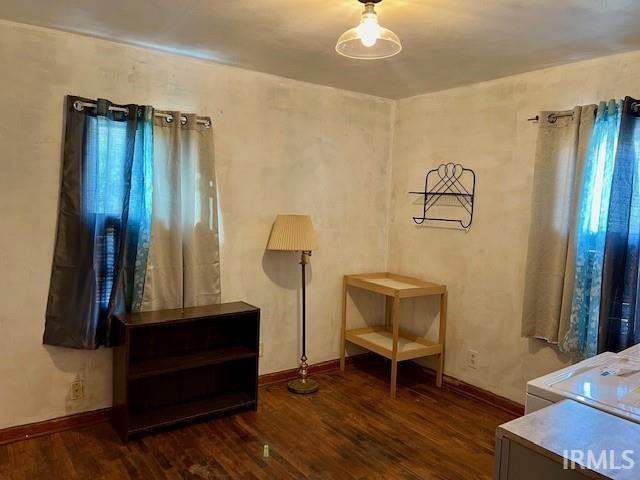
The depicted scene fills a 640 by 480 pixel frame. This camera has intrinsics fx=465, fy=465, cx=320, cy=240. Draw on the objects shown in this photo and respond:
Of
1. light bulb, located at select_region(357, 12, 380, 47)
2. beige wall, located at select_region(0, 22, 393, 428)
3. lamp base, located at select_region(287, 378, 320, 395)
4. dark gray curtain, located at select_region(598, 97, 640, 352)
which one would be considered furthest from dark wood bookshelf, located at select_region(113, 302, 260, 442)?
dark gray curtain, located at select_region(598, 97, 640, 352)

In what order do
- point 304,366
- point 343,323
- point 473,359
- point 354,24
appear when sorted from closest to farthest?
point 354,24 < point 473,359 < point 304,366 < point 343,323

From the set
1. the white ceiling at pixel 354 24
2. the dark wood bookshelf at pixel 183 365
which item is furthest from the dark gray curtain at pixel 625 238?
the dark wood bookshelf at pixel 183 365

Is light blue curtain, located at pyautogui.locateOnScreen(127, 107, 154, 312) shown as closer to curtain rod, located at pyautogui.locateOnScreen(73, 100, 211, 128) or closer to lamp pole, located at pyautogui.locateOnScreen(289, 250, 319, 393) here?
curtain rod, located at pyautogui.locateOnScreen(73, 100, 211, 128)

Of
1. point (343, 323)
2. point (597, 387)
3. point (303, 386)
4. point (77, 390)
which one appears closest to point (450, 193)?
point (343, 323)

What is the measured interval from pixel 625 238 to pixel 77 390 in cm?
321

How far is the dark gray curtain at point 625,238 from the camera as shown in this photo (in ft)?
8.09

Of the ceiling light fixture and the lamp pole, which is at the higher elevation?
the ceiling light fixture

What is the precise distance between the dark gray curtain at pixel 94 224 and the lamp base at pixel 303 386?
1339mm

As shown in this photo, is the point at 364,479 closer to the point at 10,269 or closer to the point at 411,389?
the point at 411,389

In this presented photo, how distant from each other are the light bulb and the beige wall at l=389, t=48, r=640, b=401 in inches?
61.7

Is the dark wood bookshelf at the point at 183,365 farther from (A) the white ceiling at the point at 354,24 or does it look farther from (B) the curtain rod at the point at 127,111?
(A) the white ceiling at the point at 354,24

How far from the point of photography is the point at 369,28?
191cm

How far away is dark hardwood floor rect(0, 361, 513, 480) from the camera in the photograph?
236 cm

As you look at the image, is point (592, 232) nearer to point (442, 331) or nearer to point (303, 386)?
point (442, 331)
